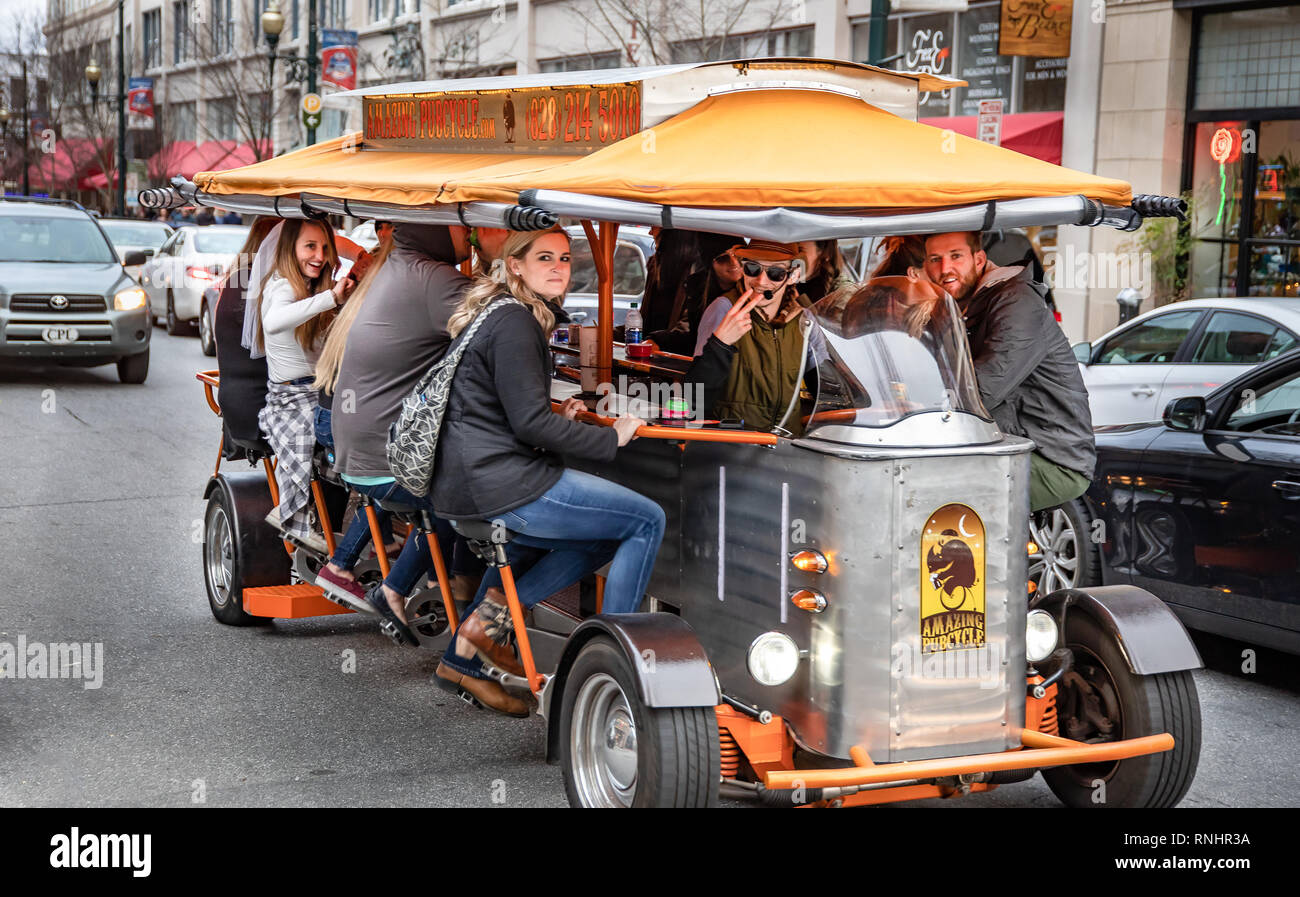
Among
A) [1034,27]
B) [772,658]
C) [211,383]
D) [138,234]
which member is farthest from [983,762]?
[138,234]

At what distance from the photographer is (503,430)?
514 centimetres

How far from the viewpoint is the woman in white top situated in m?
6.93

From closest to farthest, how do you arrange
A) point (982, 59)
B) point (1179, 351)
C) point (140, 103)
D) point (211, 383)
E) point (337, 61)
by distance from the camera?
point (211, 383) < point (1179, 351) < point (982, 59) < point (337, 61) < point (140, 103)

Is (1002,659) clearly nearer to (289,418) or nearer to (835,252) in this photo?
(835,252)

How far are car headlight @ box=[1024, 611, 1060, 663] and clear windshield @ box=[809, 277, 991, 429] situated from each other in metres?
0.71

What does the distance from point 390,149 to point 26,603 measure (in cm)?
305

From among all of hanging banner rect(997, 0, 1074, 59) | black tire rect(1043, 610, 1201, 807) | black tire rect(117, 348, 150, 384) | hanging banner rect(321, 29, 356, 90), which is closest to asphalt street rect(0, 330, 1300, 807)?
black tire rect(1043, 610, 1201, 807)

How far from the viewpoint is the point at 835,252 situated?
274 inches

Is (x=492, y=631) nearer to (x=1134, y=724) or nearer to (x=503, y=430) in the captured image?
(x=503, y=430)

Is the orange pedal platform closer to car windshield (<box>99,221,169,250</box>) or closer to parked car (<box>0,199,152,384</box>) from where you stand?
parked car (<box>0,199,152,384</box>)

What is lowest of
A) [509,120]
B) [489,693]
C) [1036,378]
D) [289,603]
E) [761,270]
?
[289,603]

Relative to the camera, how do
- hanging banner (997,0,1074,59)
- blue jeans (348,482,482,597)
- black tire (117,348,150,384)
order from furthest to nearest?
hanging banner (997,0,1074,59) → black tire (117,348,150,384) → blue jeans (348,482,482,597)

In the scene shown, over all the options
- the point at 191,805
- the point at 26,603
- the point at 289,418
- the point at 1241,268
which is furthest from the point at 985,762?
the point at 1241,268

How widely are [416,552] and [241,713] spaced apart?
0.95 meters
